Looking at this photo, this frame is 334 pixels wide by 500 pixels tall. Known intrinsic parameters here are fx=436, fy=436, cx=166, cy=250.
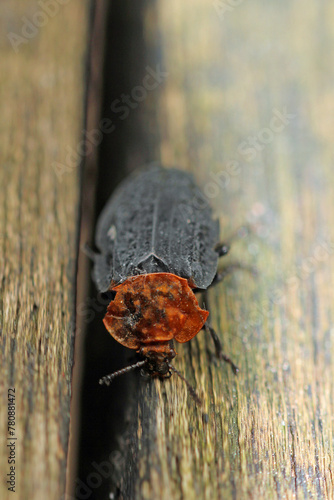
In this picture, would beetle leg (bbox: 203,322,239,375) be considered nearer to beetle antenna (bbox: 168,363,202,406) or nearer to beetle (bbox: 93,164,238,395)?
beetle (bbox: 93,164,238,395)

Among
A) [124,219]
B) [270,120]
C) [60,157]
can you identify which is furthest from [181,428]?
[270,120]

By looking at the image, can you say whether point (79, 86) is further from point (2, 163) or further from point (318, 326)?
point (318, 326)

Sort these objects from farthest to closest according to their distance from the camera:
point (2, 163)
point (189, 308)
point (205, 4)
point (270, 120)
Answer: point (205, 4)
point (270, 120)
point (2, 163)
point (189, 308)
